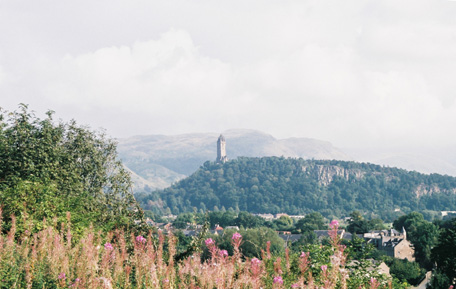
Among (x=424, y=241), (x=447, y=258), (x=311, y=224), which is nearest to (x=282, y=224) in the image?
(x=311, y=224)

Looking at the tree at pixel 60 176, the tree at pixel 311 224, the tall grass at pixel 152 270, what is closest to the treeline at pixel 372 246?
the tree at pixel 311 224

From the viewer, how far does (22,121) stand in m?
24.8

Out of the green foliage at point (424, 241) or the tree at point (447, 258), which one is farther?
the green foliage at point (424, 241)

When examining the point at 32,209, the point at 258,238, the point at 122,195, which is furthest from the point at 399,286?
the point at 258,238

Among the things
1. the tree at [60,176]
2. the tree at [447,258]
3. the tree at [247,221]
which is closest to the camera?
the tree at [60,176]

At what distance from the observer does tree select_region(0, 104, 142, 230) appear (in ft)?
47.4

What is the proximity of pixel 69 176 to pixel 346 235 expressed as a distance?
4446 inches

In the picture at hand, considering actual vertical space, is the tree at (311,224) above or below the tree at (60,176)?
below

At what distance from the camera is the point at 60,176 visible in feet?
76.3

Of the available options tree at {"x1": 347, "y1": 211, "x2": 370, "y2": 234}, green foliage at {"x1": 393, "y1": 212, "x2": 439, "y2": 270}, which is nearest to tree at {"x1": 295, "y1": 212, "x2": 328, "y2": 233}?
tree at {"x1": 347, "y1": 211, "x2": 370, "y2": 234}

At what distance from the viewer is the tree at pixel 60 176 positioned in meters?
14.4

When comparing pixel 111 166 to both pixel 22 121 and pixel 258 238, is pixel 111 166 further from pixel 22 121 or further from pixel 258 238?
pixel 258 238

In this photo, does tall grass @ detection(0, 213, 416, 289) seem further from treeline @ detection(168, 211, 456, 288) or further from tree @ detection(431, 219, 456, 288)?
tree @ detection(431, 219, 456, 288)

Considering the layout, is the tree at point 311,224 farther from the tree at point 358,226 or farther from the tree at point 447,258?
the tree at point 447,258
